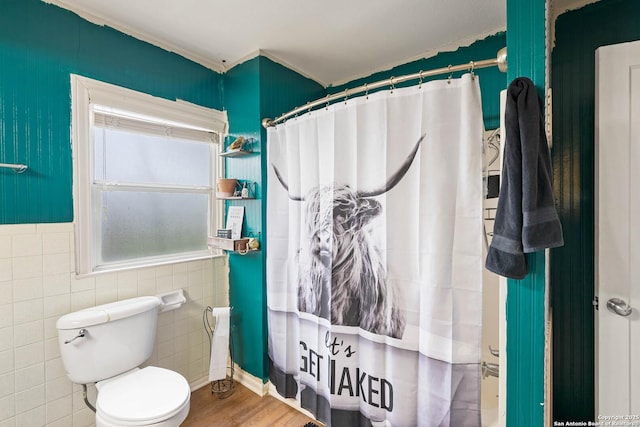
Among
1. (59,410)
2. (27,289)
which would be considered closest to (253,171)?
(27,289)

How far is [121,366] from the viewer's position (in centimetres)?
152

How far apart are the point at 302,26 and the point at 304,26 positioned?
0.04 ft

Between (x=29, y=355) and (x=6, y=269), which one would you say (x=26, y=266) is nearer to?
(x=6, y=269)

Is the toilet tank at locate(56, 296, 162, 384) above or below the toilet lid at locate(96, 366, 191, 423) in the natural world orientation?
above

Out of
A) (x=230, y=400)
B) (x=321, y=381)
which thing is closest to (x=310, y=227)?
(x=321, y=381)

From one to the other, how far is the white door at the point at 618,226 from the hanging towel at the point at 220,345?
6.63 feet

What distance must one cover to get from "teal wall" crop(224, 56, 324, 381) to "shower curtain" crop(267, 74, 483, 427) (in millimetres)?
211

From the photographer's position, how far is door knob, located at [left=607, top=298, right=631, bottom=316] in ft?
3.71

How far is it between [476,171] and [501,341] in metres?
0.65

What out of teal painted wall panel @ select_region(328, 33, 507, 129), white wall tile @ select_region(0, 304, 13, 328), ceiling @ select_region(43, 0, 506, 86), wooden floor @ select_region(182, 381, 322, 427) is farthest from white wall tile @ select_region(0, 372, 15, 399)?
teal painted wall panel @ select_region(328, 33, 507, 129)

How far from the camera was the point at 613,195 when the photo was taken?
115cm

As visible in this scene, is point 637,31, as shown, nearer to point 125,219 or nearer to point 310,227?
point 310,227

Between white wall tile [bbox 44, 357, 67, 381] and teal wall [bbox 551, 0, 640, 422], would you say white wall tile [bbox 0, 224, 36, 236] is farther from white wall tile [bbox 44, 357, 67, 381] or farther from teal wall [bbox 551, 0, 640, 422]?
teal wall [bbox 551, 0, 640, 422]

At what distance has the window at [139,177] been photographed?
1581 mm
